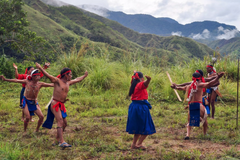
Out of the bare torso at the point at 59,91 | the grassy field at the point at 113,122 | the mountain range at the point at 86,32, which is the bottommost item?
the grassy field at the point at 113,122

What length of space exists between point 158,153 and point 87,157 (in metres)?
1.23

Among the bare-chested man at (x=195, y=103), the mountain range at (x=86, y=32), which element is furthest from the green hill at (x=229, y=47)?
the bare-chested man at (x=195, y=103)

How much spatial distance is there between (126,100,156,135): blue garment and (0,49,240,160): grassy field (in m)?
0.38

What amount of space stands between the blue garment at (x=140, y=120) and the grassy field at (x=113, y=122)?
0.38 m

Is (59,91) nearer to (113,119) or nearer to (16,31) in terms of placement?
(113,119)

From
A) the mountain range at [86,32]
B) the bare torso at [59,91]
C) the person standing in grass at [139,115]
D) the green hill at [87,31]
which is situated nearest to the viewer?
the person standing in grass at [139,115]

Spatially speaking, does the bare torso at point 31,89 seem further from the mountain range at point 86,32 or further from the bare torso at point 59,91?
the mountain range at point 86,32

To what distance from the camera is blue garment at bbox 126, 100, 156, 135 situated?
13.3ft

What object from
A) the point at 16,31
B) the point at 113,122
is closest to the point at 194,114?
the point at 113,122

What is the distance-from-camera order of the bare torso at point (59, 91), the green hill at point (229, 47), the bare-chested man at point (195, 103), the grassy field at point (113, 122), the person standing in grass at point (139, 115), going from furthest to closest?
1. the green hill at point (229, 47)
2. the bare-chested man at point (195, 103)
3. the bare torso at point (59, 91)
4. the person standing in grass at point (139, 115)
5. the grassy field at point (113, 122)

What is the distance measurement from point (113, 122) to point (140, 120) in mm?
2169

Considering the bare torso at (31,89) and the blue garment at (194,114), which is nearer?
the blue garment at (194,114)

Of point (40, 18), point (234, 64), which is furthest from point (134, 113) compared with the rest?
point (40, 18)

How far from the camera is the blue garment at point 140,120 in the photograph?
405cm
